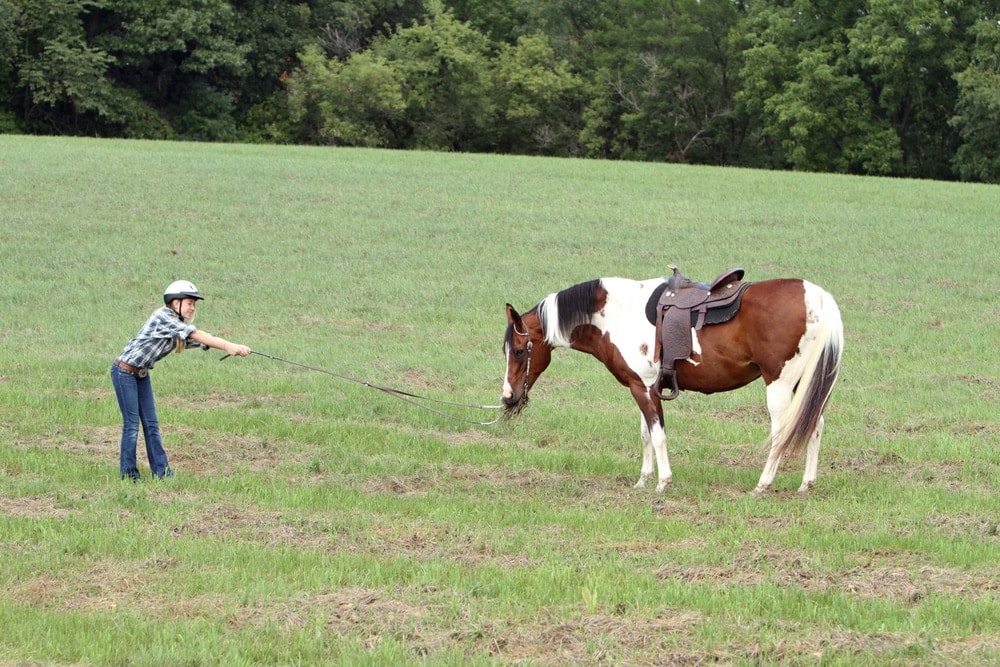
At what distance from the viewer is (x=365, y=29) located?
238 feet

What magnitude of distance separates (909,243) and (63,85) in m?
46.0

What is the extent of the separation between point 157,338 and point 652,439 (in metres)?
4.57

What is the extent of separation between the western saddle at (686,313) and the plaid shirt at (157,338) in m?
4.25

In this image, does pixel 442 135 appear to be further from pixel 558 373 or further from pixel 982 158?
pixel 558 373

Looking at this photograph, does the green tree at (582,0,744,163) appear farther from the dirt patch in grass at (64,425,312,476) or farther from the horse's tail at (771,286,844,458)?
the horse's tail at (771,286,844,458)

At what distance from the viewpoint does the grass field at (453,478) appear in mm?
6805

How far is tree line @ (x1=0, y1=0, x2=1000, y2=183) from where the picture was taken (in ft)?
189

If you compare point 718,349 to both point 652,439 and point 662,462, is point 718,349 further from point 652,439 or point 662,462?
point 662,462

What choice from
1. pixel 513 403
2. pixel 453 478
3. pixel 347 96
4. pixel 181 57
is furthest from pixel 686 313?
pixel 181 57

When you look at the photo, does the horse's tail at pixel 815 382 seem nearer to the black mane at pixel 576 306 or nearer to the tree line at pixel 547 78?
the black mane at pixel 576 306

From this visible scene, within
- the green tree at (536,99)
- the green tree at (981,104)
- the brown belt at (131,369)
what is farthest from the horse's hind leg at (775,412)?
the green tree at (536,99)

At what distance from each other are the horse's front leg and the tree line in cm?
4763

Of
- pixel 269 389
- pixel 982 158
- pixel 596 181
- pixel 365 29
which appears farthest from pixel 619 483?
pixel 365 29

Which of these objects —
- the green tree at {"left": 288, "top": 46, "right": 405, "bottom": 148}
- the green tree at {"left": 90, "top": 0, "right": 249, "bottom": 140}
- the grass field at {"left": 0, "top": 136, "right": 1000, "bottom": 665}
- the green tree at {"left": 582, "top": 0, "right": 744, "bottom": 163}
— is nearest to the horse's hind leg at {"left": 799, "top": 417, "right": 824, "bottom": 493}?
the grass field at {"left": 0, "top": 136, "right": 1000, "bottom": 665}
